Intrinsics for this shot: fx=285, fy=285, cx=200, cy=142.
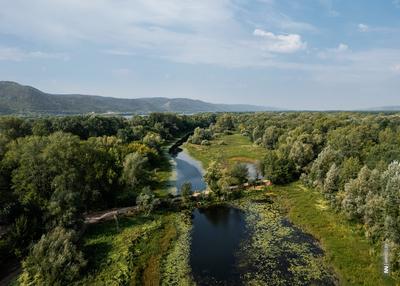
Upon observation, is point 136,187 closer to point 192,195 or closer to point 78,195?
point 192,195

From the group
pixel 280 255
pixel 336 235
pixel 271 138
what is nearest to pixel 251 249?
pixel 280 255

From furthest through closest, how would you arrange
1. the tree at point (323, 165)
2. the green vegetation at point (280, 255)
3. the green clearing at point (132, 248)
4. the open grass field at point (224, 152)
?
the open grass field at point (224, 152), the tree at point (323, 165), the green clearing at point (132, 248), the green vegetation at point (280, 255)

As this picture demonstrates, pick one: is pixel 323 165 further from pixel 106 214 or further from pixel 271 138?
pixel 271 138

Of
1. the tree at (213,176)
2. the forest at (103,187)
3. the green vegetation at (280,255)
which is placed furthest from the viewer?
the tree at (213,176)

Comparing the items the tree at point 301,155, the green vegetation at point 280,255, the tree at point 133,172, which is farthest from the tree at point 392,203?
the tree at point 133,172

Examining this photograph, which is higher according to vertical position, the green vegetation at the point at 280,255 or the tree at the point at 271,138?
the tree at the point at 271,138

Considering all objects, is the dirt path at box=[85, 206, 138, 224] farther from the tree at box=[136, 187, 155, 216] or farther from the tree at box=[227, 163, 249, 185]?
the tree at box=[227, 163, 249, 185]

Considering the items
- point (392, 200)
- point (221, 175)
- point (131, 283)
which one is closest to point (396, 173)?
point (392, 200)

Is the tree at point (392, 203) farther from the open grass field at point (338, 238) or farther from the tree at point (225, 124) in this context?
the tree at point (225, 124)
